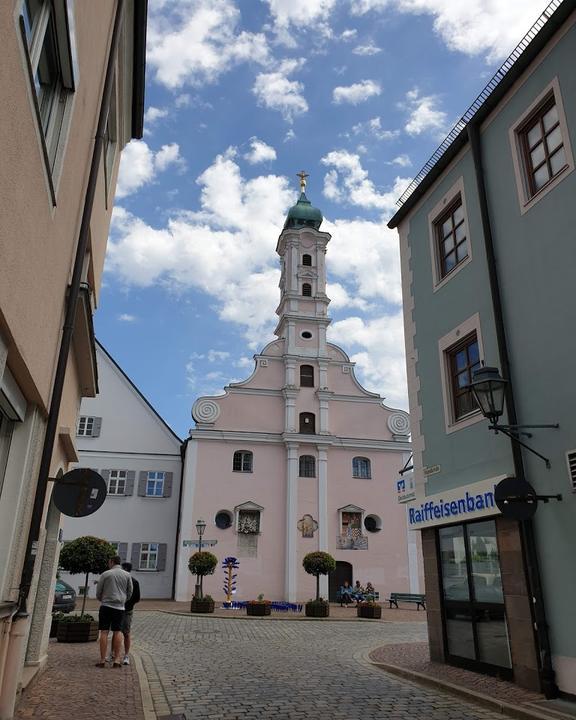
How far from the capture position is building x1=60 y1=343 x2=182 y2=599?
32.3 metres

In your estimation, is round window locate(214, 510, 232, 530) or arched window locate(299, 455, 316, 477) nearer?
round window locate(214, 510, 232, 530)

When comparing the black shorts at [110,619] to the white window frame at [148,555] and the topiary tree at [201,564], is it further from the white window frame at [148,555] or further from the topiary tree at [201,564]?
the white window frame at [148,555]

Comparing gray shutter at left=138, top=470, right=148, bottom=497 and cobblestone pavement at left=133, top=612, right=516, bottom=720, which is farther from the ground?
gray shutter at left=138, top=470, right=148, bottom=497

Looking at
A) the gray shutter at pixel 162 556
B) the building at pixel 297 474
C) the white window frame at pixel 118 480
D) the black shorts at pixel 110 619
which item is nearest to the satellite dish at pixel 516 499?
the black shorts at pixel 110 619

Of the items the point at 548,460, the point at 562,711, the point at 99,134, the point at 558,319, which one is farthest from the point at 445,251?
the point at 562,711

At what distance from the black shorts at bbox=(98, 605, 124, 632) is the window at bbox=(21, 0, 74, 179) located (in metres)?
7.75

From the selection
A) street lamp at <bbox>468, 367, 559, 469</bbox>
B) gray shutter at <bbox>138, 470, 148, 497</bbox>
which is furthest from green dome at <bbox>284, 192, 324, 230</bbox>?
street lamp at <bbox>468, 367, 559, 469</bbox>

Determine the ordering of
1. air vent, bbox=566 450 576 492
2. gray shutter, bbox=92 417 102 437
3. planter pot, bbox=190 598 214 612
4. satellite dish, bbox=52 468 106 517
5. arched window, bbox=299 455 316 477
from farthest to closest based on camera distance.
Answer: arched window, bbox=299 455 316 477 → gray shutter, bbox=92 417 102 437 → planter pot, bbox=190 598 214 612 → air vent, bbox=566 450 576 492 → satellite dish, bbox=52 468 106 517

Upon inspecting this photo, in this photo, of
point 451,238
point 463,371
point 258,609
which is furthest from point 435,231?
point 258,609

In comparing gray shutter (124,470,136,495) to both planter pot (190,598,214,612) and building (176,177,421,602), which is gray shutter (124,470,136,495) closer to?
building (176,177,421,602)

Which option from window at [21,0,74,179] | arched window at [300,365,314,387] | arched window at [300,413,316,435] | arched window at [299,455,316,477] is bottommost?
window at [21,0,74,179]

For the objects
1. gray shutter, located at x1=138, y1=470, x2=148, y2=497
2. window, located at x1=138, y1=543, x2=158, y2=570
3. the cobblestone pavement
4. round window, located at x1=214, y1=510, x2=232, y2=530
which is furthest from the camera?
gray shutter, located at x1=138, y1=470, x2=148, y2=497

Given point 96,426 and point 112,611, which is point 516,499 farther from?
point 96,426

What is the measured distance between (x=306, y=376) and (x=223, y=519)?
9.95 meters
